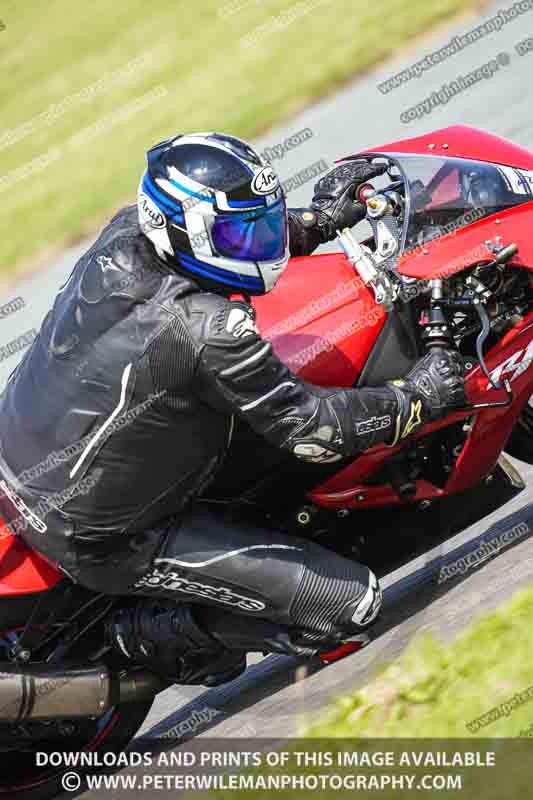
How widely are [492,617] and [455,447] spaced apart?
2.28ft

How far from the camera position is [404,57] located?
32.5ft

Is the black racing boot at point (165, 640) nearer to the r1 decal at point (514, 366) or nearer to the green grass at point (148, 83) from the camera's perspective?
the r1 decal at point (514, 366)

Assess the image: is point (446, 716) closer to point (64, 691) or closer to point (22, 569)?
point (64, 691)

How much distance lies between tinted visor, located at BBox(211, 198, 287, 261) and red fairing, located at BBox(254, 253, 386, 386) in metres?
0.50

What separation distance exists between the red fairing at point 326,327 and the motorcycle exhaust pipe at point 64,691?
1376mm

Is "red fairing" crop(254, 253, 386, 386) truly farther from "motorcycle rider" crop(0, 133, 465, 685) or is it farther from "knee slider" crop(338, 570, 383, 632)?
"knee slider" crop(338, 570, 383, 632)

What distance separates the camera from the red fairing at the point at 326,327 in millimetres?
4270

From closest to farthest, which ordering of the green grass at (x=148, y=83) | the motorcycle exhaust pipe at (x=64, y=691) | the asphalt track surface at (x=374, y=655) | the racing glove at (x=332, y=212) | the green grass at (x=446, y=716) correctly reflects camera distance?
the green grass at (x=446, y=716) → the motorcycle exhaust pipe at (x=64, y=691) → the asphalt track surface at (x=374, y=655) → the racing glove at (x=332, y=212) → the green grass at (x=148, y=83)

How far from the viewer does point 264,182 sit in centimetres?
379

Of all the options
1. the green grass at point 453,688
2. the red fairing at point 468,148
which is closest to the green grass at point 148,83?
the red fairing at point 468,148

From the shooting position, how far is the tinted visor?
374 cm

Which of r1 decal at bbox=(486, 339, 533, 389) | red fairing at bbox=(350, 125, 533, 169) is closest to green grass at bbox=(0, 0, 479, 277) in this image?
red fairing at bbox=(350, 125, 533, 169)

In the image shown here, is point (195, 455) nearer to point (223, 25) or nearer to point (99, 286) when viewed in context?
point (99, 286)

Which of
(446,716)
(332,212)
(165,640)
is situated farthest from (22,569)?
(332,212)
